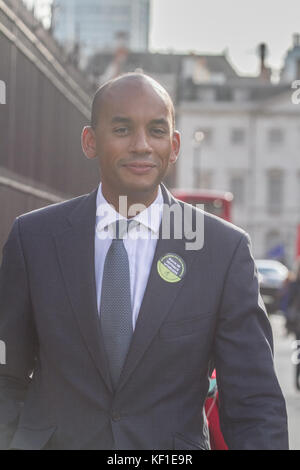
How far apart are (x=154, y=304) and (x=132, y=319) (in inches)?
2.4

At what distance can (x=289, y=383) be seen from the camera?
11.8 metres

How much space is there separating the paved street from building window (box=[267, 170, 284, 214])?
43959 mm

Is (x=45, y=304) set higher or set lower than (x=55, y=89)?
lower

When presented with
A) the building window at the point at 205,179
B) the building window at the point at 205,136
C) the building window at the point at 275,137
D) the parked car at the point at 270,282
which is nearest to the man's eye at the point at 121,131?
the parked car at the point at 270,282

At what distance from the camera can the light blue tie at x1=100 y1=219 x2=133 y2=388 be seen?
2254 millimetres

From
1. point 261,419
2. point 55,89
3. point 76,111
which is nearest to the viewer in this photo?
point 261,419

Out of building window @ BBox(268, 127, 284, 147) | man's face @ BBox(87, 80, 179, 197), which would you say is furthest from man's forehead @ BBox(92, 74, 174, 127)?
building window @ BBox(268, 127, 284, 147)

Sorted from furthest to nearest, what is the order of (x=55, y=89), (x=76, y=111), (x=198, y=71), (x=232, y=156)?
(x=198, y=71) < (x=232, y=156) < (x=76, y=111) < (x=55, y=89)

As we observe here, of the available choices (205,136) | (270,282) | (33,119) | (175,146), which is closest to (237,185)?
(205,136)

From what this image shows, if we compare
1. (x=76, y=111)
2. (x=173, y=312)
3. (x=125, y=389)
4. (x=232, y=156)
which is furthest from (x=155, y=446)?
(x=232, y=156)

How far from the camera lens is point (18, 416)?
2.34 meters

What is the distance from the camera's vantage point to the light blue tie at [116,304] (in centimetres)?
225

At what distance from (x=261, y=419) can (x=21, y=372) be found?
0.59 meters

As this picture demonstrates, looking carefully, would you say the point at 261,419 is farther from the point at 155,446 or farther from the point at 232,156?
the point at 232,156
